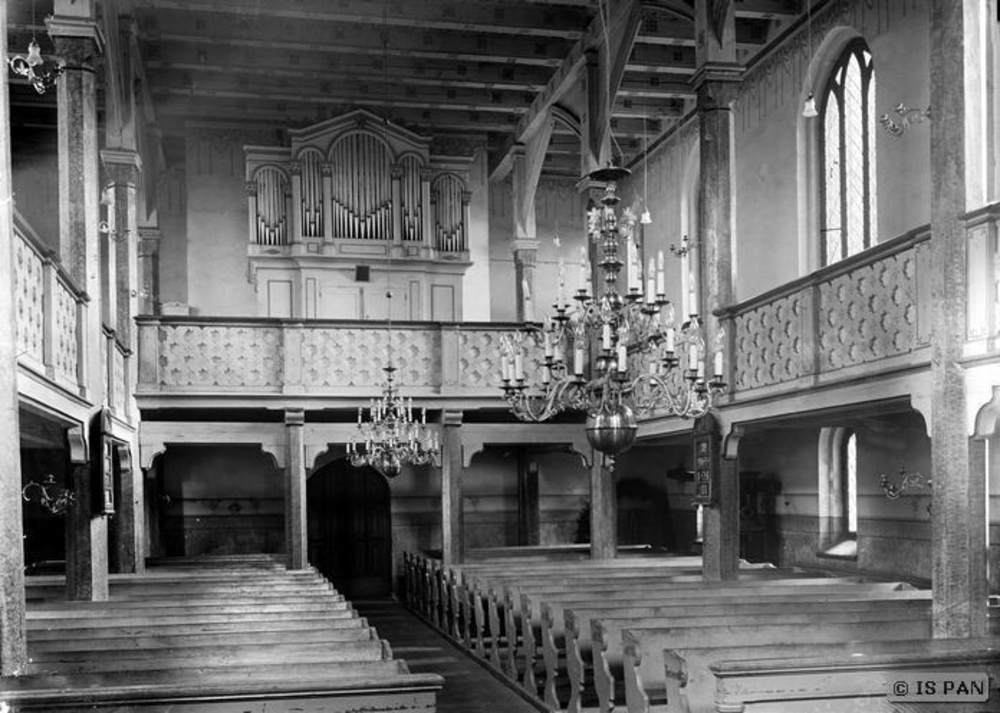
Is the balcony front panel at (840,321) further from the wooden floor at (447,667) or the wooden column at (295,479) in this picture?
the wooden column at (295,479)

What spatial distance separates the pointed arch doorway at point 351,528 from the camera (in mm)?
24375

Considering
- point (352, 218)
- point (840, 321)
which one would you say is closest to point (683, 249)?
point (840, 321)

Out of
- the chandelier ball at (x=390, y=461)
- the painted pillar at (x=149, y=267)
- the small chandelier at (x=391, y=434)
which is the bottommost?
the chandelier ball at (x=390, y=461)

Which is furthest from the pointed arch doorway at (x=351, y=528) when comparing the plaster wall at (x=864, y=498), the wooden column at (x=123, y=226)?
the plaster wall at (x=864, y=498)

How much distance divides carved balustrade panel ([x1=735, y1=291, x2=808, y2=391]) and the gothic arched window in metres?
3.04

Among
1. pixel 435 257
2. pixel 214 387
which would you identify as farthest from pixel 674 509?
pixel 214 387

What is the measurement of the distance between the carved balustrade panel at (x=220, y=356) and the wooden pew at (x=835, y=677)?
13.0 meters

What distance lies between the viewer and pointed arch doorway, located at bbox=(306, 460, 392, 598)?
24375 millimetres

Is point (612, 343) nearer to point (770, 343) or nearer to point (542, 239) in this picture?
point (770, 343)

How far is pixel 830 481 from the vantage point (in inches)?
698

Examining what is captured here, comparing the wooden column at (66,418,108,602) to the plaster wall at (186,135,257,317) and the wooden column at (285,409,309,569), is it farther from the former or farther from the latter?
the plaster wall at (186,135,257,317)

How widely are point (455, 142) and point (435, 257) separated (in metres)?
2.97

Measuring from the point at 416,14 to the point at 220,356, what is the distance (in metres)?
6.60

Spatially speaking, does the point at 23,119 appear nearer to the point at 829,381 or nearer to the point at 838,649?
the point at 829,381
